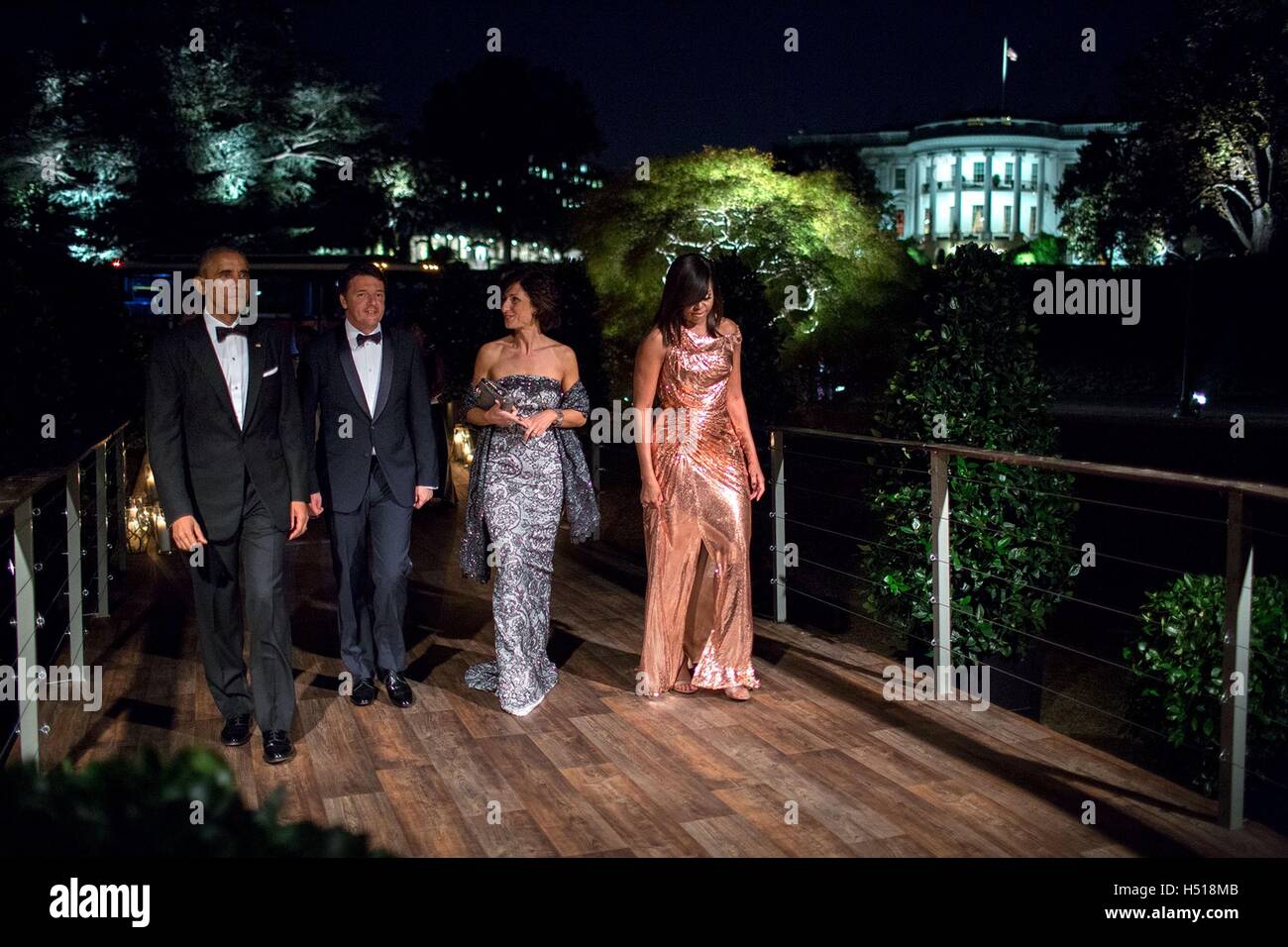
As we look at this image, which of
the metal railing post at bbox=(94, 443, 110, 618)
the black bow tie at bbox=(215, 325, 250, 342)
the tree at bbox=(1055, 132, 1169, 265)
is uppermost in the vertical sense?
the tree at bbox=(1055, 132, 1169, 265)

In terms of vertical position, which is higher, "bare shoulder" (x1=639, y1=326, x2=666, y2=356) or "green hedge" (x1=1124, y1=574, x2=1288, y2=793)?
"bare shoulder" (x1=639, y1=326, x2=666, y2=356)

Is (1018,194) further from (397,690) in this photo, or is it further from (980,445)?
(397,690)

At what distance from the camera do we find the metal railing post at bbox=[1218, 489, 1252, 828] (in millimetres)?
3662

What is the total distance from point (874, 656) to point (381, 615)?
2.44m

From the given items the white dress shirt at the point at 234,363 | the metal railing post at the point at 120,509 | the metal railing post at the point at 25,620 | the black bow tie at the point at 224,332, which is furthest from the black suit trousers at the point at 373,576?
the metal railing post at the point at 120,509

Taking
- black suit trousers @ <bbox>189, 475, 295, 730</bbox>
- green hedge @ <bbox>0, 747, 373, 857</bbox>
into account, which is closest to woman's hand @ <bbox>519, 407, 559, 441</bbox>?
black suit trousers @ <bbox>189, 475, 295, 730</bbox>

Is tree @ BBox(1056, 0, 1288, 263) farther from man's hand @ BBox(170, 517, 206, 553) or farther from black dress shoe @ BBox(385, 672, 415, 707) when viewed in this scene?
man's hand @ BBox(170, 517, 206, 553)

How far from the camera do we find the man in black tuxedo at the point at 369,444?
4859 millimetres

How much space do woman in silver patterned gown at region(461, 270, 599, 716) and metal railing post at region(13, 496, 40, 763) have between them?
175 centimetres

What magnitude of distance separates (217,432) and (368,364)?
0.79 metres

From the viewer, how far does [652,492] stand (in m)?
5.14

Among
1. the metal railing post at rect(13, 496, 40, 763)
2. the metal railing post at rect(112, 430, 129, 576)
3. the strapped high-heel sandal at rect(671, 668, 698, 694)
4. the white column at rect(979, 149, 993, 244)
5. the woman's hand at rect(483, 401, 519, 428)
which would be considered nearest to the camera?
the metal railing post at rect(13, 496, 40, 763)

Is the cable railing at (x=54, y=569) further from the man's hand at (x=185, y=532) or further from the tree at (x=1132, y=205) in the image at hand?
the tree at (x=1132, y=205)

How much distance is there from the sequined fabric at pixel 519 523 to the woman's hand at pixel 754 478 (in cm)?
83
